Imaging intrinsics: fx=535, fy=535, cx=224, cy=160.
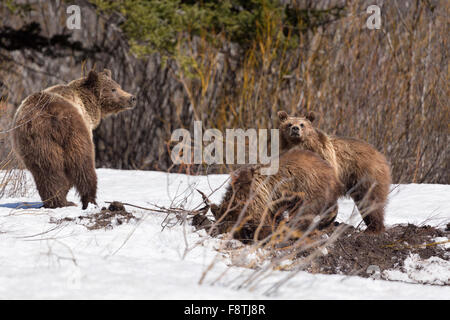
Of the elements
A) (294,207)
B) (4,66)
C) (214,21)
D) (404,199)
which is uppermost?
(214,21)

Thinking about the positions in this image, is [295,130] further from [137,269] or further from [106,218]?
[137,269]

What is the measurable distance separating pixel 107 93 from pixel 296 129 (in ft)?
8.22

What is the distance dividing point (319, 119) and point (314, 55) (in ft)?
5.02

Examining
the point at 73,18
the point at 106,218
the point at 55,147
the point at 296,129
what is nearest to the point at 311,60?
the point at 296,129

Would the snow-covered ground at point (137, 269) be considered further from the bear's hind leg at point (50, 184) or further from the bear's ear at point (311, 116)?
the bear's ear at point (311, 116)

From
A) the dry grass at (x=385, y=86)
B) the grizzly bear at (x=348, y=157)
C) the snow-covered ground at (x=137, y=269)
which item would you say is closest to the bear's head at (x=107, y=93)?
the snow-covered ground at (x=137, y=269)

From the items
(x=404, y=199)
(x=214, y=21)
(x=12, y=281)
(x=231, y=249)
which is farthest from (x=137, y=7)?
(x=12, y=281)

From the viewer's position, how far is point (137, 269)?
331cm

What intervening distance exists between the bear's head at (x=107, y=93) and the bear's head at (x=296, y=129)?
7.13ft

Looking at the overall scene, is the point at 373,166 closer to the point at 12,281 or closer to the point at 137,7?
the point at 12,281

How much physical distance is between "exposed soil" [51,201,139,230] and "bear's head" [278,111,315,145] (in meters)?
1.88

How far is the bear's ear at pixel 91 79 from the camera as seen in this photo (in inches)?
249

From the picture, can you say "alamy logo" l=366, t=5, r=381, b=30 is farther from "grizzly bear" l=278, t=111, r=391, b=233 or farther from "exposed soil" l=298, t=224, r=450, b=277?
"exposed soil" l=298, t=224, r=450, b=277

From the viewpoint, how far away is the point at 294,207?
190 inches
